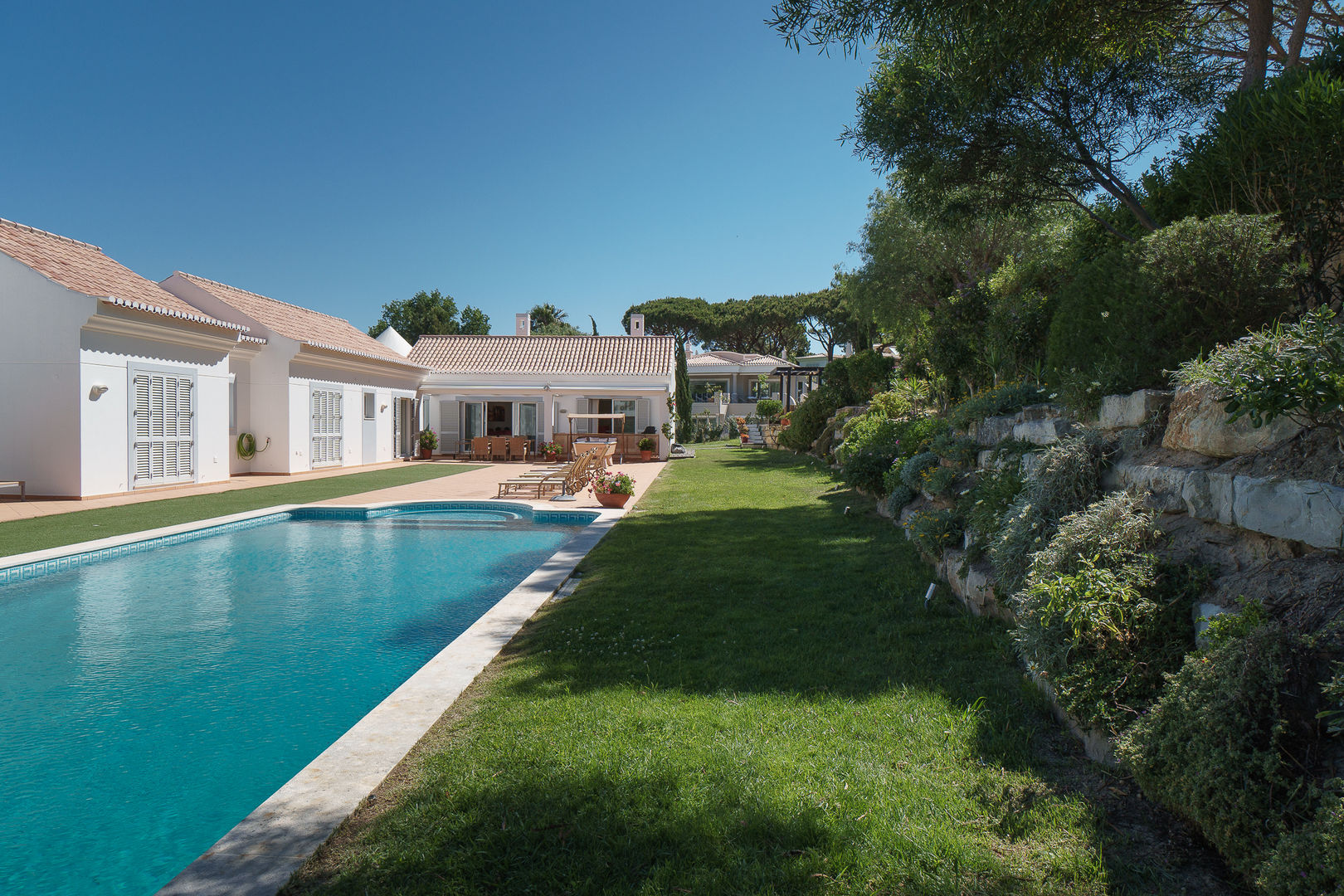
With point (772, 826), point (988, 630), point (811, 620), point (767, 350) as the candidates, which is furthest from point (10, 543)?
point (767, 350)

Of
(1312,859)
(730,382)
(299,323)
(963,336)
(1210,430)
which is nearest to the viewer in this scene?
(1312,859)

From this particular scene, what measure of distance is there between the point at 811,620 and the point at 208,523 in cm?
984

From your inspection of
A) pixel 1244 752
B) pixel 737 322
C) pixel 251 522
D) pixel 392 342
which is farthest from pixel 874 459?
pixel 737 322

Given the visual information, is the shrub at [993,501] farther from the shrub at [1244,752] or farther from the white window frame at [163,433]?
the white window frame at [163,433]

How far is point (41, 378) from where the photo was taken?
1301cm

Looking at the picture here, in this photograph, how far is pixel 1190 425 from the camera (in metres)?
3.57

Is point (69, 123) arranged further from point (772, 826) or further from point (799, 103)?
point (772, 826)

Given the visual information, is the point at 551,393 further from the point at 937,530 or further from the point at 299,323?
the point at 937,530

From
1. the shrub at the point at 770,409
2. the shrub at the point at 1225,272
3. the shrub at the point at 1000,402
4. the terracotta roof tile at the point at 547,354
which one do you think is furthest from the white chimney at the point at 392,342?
the shrub at the point at 1225,272

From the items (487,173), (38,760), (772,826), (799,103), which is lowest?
(38,760)

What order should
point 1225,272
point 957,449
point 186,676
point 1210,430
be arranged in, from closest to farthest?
point 1210,430
point 1225,272
point 186,676
point 957,449

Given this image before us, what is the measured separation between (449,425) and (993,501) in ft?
79.7

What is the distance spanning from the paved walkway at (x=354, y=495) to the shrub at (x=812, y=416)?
5375 mm

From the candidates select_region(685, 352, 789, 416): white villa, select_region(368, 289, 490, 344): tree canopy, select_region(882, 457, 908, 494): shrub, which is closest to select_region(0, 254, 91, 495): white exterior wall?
select_region(882, 457, 908, 494): shrub
